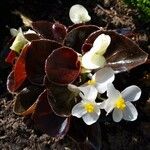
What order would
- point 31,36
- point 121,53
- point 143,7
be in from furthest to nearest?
point 143,7
point 31,36
point 121,53

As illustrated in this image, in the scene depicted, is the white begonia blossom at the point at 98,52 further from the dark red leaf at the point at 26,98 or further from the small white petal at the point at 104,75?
the dark red leaf at the point at 26,98

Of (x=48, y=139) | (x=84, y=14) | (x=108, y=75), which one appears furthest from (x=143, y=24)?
(x=48, y=139)

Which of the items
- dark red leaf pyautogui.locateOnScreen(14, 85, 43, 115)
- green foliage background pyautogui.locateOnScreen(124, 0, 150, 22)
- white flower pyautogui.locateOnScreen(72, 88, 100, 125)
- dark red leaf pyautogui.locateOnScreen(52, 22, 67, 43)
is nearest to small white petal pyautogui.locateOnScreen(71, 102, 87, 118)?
white flower pyautogui.locateOnScreen(72, 88, 100, 125)

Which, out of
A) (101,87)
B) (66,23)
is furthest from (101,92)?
(66,23)

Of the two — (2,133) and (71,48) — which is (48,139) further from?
(71,48)

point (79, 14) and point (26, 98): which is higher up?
point (79, 14)

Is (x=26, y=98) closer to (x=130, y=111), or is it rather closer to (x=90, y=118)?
(x=90, y=118)
